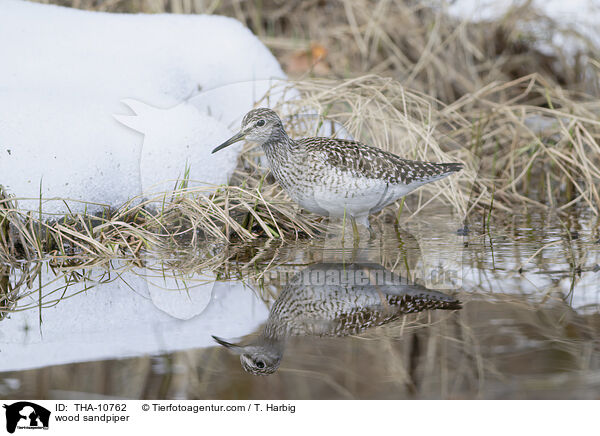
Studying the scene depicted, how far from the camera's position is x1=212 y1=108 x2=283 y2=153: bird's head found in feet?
15.6

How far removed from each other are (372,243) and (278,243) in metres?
0.64

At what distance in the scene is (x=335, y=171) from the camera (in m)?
4.55

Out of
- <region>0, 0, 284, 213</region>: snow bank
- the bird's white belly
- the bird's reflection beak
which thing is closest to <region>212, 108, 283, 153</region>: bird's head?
the bird's white belly

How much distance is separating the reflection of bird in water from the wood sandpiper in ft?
2.62

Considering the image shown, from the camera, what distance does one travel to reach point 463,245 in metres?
4.49

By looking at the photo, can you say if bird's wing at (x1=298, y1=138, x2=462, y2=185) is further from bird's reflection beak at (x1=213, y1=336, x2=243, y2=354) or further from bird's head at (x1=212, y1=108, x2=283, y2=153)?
bird's reflection beak at (x1=213, y1=336, x2=243, y2=354)

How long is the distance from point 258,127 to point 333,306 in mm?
1873

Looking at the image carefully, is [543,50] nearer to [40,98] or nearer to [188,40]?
[188,40]

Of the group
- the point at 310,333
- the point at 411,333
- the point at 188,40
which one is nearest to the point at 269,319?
the point at 310,333

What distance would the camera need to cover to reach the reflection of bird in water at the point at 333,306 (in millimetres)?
2766

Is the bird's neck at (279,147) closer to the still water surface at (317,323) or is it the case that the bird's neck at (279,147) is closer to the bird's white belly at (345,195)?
the bird's white belly at (345,195)

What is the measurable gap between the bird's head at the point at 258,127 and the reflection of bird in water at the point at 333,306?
1273 millimetres
